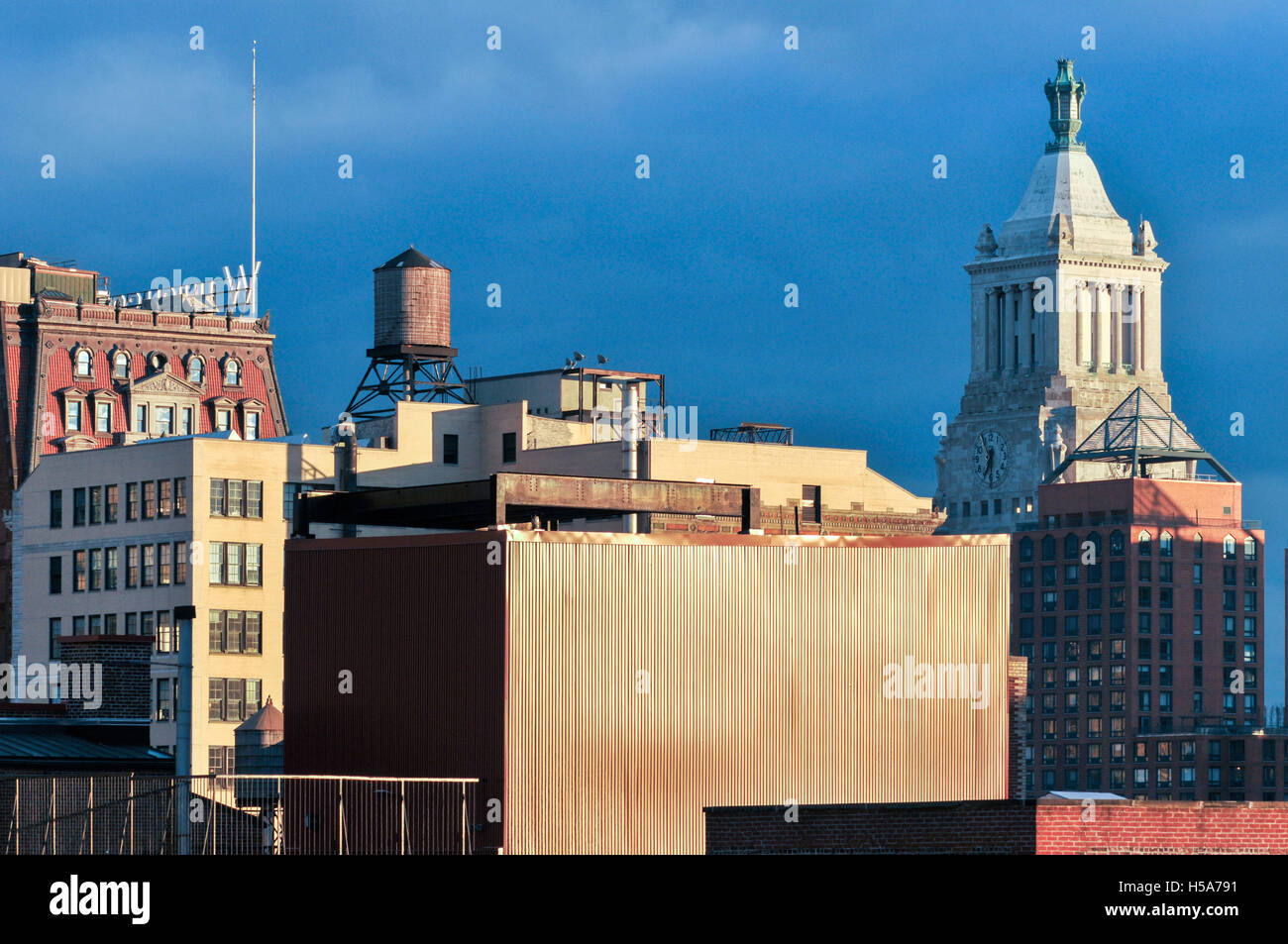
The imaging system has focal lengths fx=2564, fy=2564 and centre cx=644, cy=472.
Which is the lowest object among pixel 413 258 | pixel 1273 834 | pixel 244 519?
pixel 1273 834

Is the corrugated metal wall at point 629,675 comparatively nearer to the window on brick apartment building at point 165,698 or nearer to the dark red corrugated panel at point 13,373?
the window on brick apartment building at point 165,698

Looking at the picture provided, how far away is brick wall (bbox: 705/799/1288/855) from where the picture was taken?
195ft

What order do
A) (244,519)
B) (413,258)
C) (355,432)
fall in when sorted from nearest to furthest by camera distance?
(244,519) → (355,432) → (413,258)

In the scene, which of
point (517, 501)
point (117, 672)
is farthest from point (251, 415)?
point (517, 501)

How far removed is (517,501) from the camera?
76.2 m

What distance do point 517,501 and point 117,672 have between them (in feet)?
90.7

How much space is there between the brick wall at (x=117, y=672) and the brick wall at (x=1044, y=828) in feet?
130

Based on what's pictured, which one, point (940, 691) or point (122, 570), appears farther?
point (122, 570)

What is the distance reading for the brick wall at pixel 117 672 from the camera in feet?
312

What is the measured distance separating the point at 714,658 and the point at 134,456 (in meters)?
54.9

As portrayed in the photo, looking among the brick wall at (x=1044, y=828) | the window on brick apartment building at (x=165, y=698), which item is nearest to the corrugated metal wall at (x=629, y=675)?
the brick wall at (x=1044, y=828)
